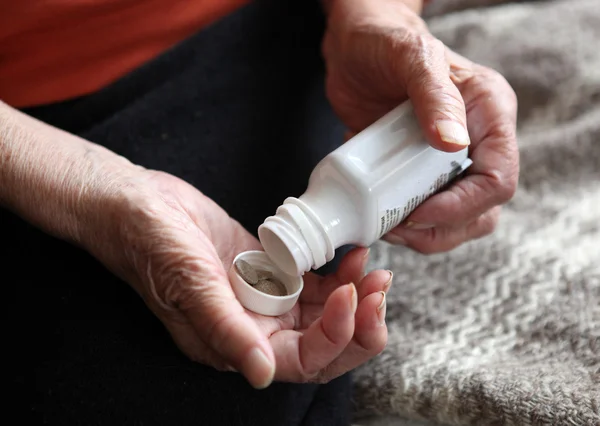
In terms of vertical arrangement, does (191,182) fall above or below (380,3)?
below

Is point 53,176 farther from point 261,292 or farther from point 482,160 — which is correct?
point 482,160

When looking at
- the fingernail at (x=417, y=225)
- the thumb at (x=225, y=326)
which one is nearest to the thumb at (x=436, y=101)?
the fingernail at (x=417, y=225)

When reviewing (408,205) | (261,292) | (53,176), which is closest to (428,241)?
(408,205)

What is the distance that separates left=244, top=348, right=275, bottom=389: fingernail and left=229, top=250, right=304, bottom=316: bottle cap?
100 millimetres

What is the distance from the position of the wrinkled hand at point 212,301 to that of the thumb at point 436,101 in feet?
0.46

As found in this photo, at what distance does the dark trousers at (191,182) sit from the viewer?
63cm

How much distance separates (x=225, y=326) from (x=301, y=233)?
12 centimetres

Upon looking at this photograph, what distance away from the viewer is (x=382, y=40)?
2.43 ft

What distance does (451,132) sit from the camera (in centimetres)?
60

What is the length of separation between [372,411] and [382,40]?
0.43 metres

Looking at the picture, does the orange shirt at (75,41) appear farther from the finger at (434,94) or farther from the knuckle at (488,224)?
the knuckle at (488,224)

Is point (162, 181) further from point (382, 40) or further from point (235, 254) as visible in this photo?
point (382, 40)

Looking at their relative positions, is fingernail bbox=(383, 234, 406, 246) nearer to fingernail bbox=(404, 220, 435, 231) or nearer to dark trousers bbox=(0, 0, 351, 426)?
fingernail bbox=(404, 220, 435, 231)

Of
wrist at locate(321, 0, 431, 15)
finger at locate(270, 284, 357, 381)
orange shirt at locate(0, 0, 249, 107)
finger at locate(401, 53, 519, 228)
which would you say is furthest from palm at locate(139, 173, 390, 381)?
wrist at locate(321, 0, 431, 15)
